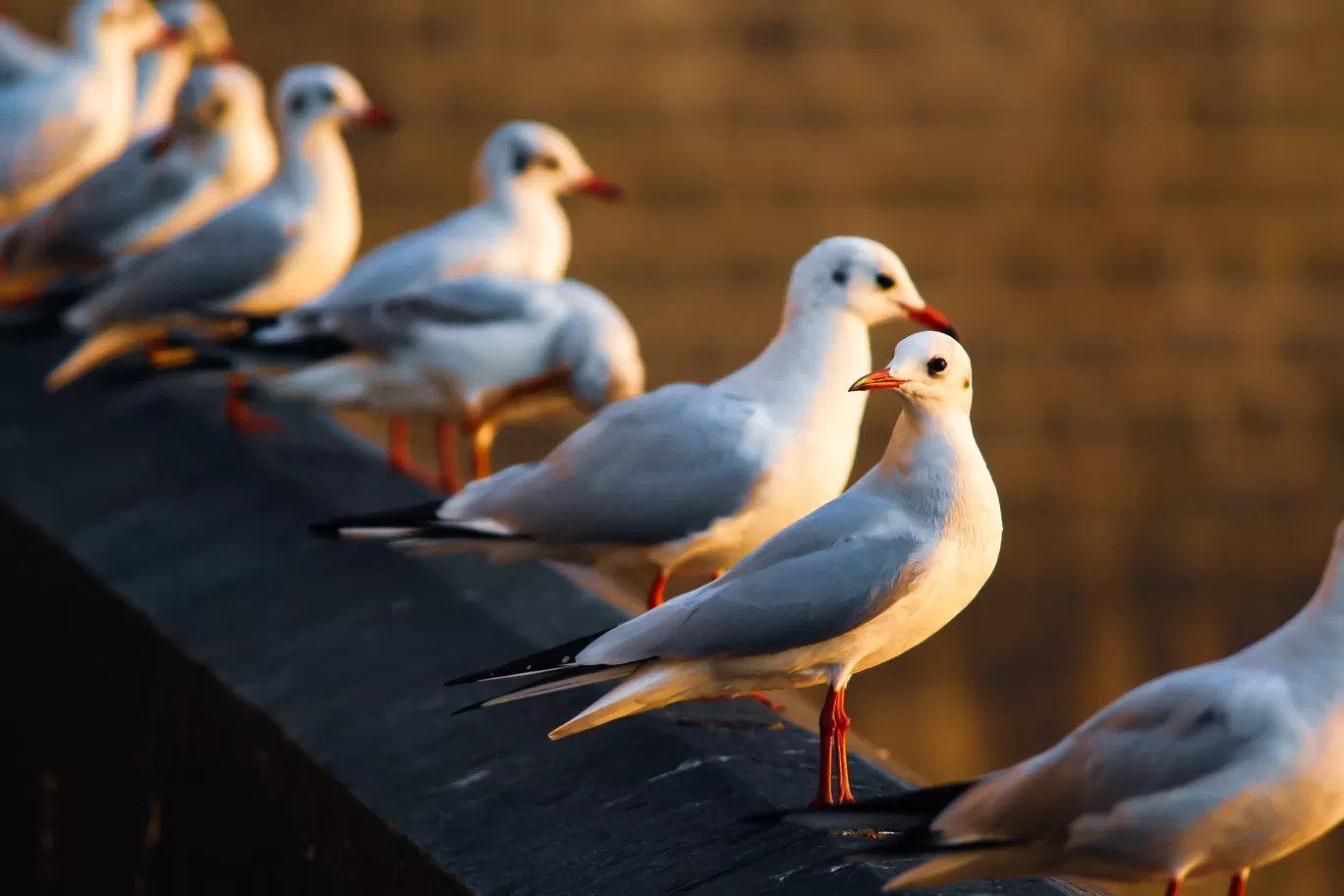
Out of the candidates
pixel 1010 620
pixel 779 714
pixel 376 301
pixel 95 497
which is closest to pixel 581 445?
pixel 779 714

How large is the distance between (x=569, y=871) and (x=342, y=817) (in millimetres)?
348

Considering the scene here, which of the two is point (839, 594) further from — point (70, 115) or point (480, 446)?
point (70, 115)

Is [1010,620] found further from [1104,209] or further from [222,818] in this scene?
[222,818]

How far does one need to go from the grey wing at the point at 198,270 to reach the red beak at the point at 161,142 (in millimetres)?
527

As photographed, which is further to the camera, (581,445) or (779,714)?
(581,445)

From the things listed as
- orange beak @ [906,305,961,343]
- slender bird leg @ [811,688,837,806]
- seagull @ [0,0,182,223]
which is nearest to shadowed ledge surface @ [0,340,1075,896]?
slender bird leg @ [811,688,837,806]

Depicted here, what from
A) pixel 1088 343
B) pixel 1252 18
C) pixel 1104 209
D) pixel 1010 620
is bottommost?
pixel 1010 620

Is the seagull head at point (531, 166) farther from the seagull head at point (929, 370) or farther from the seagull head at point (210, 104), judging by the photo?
the seagull head at point (929, 370)

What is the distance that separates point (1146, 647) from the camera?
7.27 m

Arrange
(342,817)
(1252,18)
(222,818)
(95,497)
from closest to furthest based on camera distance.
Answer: (342,817), (222,818), (95,497), (1252,18)

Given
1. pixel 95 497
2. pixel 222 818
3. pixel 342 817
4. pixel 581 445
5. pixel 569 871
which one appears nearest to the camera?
pixel 569 871

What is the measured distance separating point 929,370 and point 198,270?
231cm

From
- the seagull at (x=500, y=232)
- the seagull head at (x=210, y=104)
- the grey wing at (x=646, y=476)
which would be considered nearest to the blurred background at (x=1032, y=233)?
the seagull head at (x=210, y=104)

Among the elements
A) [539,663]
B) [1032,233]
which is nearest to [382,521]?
[539,663]
